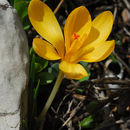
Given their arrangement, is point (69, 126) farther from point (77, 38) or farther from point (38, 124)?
point (77, 38)

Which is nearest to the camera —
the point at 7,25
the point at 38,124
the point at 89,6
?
the point at 7,25

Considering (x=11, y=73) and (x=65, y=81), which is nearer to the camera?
(x=11, y=73)

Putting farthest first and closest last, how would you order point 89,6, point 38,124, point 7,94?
point 89,6, point 38,124, point 7,94

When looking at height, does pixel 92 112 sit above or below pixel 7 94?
below

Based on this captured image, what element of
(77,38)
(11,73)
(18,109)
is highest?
(77,38)

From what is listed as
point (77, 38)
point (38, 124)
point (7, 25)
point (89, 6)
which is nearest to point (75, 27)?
point (77, 38)

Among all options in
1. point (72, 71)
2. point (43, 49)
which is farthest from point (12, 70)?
point (72, 71)

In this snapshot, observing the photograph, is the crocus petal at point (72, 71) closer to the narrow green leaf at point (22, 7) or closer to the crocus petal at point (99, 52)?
the crocus petal at point (99, 52)

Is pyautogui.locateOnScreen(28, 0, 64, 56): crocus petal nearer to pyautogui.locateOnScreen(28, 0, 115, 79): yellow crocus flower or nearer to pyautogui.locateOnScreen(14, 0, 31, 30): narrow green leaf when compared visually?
pyautogui.locateOnScreen(28, 0, 115, 79): yellow crocus flower
